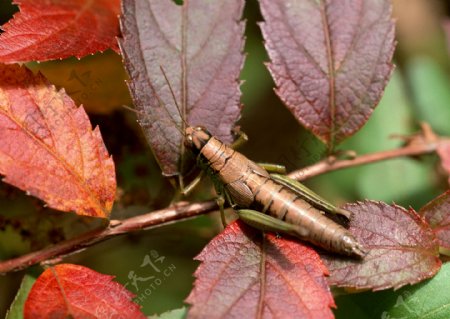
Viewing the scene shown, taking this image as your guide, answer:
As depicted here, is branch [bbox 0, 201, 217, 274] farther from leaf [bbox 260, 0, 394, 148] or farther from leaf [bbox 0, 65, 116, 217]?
leaf [bbox 260, 0, 394, 148]

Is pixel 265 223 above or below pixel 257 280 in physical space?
above

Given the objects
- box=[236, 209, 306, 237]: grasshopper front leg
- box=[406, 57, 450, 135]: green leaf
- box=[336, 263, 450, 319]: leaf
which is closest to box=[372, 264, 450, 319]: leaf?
box=[336, 263, 450, 319]: leaf

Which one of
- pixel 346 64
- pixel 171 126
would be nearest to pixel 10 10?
pixel 171 126

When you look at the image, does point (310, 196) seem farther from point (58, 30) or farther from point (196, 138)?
point (58, 30)

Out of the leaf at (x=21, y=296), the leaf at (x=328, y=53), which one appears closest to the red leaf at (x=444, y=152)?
the leaf at (x=328, y=53)

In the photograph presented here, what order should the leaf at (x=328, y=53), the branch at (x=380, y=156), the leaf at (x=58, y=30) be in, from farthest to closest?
the branch at (x=380, y=156) < the leaf at (x=328, y=53) < the leaf at (x=58, y=30)

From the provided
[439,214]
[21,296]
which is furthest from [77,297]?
[439,214]

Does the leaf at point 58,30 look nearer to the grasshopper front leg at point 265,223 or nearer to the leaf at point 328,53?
the leaf at point 328,53

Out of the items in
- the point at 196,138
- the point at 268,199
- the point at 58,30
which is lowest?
the point at 268,199
